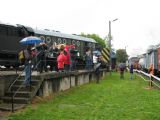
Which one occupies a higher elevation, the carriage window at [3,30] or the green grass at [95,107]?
the carriage window at [3,30]

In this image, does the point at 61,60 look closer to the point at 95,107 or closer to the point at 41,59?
the point at 41,59

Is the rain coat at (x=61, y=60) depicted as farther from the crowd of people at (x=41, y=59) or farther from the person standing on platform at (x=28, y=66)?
the person standing on platform at (x=28, y=66)

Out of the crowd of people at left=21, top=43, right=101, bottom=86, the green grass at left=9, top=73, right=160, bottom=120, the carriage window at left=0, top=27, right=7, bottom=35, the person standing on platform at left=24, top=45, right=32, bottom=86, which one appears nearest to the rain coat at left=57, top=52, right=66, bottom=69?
the crowd of people at left=21, top=43, right=101, bottom=86

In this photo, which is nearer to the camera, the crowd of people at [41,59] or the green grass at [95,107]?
the green grass at [95,107]

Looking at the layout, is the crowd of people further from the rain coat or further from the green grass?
the green grass

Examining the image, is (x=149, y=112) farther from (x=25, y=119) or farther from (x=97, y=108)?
(x=25, y=119)

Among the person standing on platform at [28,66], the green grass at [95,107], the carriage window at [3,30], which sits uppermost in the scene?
the carriage window at [3,30]

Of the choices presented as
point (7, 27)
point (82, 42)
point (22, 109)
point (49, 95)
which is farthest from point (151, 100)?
point (82, 42)

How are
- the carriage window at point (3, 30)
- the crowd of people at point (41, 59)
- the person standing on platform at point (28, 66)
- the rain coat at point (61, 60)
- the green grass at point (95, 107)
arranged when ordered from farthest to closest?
the carriage window at point (3, 30), the rain coat at point (61, 60), the crowd of people at point (41, 59), the person standing on platform at point (28, 66), the green grass at point (95, 107)

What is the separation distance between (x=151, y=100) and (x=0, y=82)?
255 inches

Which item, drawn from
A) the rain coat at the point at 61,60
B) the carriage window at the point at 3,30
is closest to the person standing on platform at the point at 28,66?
the rain coat at the point at 61,60

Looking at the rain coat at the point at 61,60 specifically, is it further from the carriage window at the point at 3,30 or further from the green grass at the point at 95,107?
the carriage window at the point at 3,30

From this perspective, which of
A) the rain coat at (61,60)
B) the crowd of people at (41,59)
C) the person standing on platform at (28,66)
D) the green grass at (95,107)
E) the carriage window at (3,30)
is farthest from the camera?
the carriage window at (3,30)

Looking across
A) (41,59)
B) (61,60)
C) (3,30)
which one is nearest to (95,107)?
(41,59)
